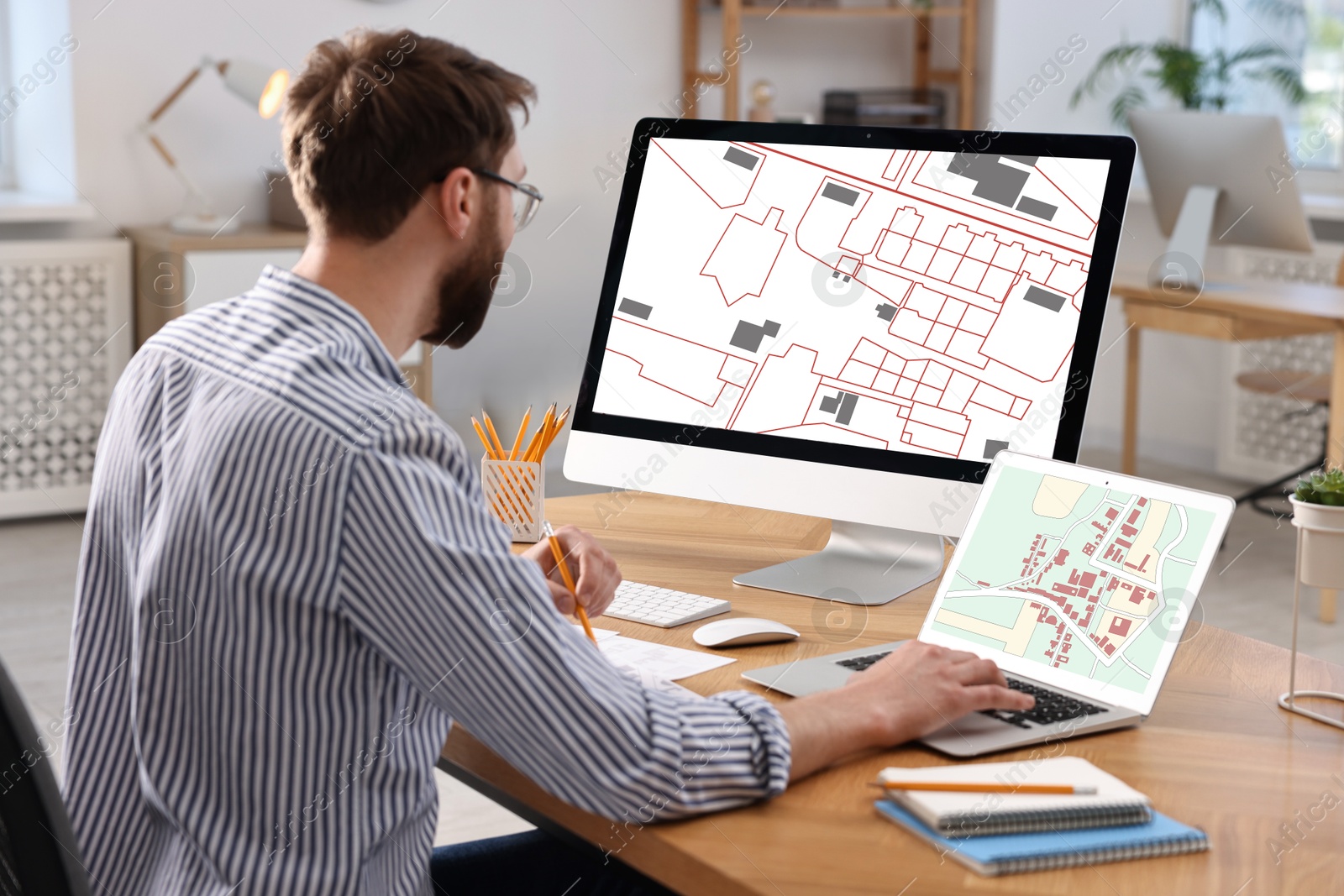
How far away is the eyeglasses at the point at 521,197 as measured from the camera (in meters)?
1.06

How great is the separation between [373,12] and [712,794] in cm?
386

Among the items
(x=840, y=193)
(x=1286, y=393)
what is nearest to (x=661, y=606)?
(x=840, y=193)

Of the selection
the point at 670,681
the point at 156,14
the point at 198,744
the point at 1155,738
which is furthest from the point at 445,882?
the point at 156,14

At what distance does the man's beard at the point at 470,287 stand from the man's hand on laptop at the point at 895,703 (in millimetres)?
391

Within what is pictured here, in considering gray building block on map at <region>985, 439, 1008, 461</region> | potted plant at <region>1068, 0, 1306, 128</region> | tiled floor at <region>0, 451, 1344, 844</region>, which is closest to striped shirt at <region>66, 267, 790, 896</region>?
gray building block on map at <region>985, 439, 1008, 461</region>

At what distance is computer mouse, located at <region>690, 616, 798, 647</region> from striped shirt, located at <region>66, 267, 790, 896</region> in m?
0.27

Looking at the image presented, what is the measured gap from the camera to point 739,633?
48.4 inches

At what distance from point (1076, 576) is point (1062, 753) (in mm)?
182

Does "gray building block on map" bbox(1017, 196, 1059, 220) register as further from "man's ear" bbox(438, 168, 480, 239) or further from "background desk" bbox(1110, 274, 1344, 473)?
"background desk" bbox(1110, 274, 1344, 473)

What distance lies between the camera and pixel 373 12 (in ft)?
14.1

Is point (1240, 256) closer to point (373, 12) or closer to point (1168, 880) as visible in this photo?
point (373, 12)

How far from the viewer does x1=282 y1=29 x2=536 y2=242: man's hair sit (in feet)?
3.31

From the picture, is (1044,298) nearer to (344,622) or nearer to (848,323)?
(848,323)

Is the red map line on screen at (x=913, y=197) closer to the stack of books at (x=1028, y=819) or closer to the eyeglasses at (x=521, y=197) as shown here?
the eyeglasses at (x=521, y=197)
